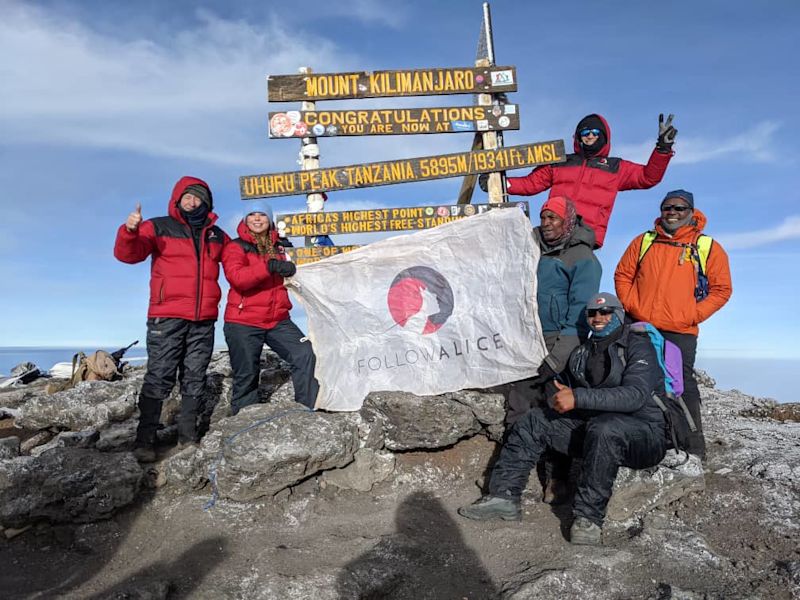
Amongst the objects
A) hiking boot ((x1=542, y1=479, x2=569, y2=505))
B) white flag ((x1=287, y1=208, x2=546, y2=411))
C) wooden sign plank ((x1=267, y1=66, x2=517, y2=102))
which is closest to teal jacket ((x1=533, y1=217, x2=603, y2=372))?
white flag ((x1=287, y1=208, x2=546, y2=411))

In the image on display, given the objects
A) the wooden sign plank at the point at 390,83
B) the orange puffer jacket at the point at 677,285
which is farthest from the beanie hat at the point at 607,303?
the wooden sign plank at the point at 390,83

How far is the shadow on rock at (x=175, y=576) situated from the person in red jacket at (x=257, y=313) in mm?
2185

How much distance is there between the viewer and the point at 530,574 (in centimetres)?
464

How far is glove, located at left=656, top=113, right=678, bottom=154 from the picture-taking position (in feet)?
23.5

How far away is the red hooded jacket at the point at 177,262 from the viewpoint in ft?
21.3

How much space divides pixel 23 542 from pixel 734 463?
739 centimetres

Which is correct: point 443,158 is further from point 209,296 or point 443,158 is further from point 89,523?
point 89,523

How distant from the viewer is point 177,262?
6617mm

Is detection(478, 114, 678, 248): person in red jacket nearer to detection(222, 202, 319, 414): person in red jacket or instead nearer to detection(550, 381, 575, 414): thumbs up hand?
detection(550, 381, 575, 414): thumbs up hand

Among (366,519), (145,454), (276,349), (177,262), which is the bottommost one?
(366,519)

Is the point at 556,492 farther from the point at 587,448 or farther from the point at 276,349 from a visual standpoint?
the point at 276,349

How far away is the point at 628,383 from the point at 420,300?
2640mm

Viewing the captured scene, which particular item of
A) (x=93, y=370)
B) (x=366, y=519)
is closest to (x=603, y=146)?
(x=366, y=519)

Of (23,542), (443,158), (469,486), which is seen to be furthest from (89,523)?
(443,158)
